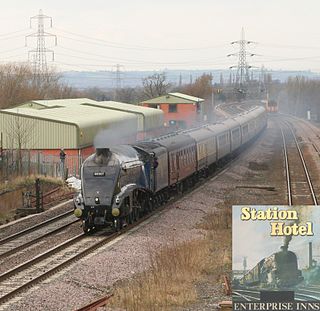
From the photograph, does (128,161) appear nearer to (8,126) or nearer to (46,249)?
(46,249)

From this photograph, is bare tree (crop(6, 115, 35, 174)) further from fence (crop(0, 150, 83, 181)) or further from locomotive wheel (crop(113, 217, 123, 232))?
locomotive wheel (crop(113, 217, 123, 232))

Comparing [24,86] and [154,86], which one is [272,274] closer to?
[24,86]

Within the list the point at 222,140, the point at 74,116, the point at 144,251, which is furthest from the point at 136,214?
the point at 74,116

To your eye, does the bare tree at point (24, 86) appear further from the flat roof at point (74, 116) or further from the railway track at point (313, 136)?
the railway track at point (313, 136)

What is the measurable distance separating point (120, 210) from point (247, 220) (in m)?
13.6

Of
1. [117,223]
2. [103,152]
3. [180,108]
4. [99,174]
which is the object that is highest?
[103,152]

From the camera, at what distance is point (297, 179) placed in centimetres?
4369

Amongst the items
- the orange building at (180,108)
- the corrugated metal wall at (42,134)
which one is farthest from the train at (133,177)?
the orange building at (180,108)

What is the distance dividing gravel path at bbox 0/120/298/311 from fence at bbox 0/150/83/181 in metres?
8.76

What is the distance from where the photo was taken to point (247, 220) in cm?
1081

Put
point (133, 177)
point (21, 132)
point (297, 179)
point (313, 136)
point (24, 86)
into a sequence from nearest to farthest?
point (133, 177), point (297, 179), point (21, 132), point (313, 136), point (24, 86)

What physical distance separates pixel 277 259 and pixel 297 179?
3345 cm

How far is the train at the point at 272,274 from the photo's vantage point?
10.8 m

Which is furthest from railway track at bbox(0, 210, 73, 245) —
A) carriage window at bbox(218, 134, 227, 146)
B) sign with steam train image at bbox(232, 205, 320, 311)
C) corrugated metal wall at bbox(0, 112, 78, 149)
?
carriage window at bbox(218, 134, 227, 146)
